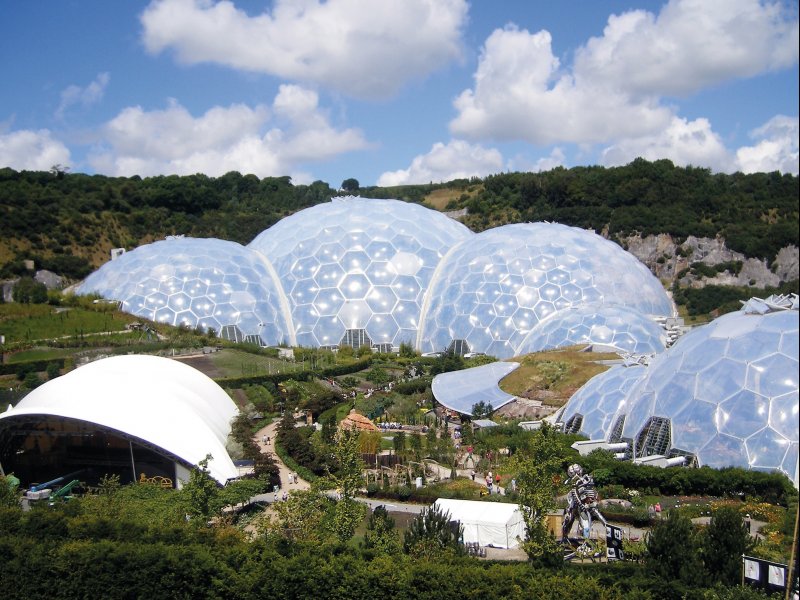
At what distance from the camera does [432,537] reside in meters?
12.2

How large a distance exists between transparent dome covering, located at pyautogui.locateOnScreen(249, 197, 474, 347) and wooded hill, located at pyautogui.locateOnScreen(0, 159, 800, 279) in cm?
2580

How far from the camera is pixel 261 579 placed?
10.5m

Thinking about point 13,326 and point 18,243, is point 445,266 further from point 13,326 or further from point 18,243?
point 18,243

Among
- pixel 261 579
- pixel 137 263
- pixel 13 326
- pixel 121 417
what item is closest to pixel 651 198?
pixel 137 263

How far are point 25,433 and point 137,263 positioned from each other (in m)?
21.8

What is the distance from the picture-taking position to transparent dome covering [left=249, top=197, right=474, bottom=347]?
121 ft

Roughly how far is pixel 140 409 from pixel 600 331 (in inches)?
750

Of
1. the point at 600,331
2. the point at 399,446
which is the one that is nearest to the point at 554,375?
the point at 600,331

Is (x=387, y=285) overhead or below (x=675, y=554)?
overhead

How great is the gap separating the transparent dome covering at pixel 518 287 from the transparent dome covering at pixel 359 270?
4.09 feet

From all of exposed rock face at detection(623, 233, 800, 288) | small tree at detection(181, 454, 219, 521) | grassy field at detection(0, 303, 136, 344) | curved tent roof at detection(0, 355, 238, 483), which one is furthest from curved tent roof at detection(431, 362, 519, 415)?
exposed rock face at detection(623, 233, 800, 288)

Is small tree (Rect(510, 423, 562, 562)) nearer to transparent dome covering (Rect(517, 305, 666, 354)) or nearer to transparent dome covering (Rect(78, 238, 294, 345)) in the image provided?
transparent dome covering (Rect(517, 305, 666, 354))

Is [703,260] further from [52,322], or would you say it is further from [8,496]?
[8,496]

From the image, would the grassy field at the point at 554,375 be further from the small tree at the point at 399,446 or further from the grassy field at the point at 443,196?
the grassy field at the point at 443,196
